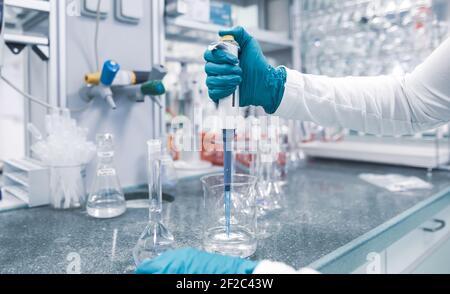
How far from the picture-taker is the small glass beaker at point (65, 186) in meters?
1.07

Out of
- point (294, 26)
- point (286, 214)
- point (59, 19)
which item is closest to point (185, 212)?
point (286, 214)

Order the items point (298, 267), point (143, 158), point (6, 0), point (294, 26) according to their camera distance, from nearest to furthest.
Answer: point (298, 267), point (6, 0), point (143, 158), point (294, 26)

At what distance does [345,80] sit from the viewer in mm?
1093

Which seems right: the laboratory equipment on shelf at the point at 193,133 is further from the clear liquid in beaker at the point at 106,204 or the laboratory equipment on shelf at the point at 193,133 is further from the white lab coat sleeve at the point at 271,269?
the white lab coat sleeve at the point at 271,269

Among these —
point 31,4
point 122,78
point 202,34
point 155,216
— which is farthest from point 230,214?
point 202,34

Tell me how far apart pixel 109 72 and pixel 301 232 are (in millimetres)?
688

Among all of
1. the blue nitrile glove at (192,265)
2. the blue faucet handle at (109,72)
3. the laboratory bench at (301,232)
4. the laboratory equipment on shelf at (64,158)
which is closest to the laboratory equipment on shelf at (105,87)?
the blue faucet handle at (109,72)

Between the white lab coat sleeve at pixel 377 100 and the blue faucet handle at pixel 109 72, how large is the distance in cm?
48

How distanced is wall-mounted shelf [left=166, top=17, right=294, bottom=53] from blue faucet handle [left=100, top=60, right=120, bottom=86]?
0.43 meters

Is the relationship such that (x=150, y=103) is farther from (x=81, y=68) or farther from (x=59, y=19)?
(x=59, y=19)

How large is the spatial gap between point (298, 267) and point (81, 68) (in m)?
0.94

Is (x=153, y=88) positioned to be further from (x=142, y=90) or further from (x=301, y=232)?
(x=301, y=232)

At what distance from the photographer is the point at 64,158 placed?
1062 millimetres

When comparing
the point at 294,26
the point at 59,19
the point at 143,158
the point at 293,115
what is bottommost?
the point at 143,158
